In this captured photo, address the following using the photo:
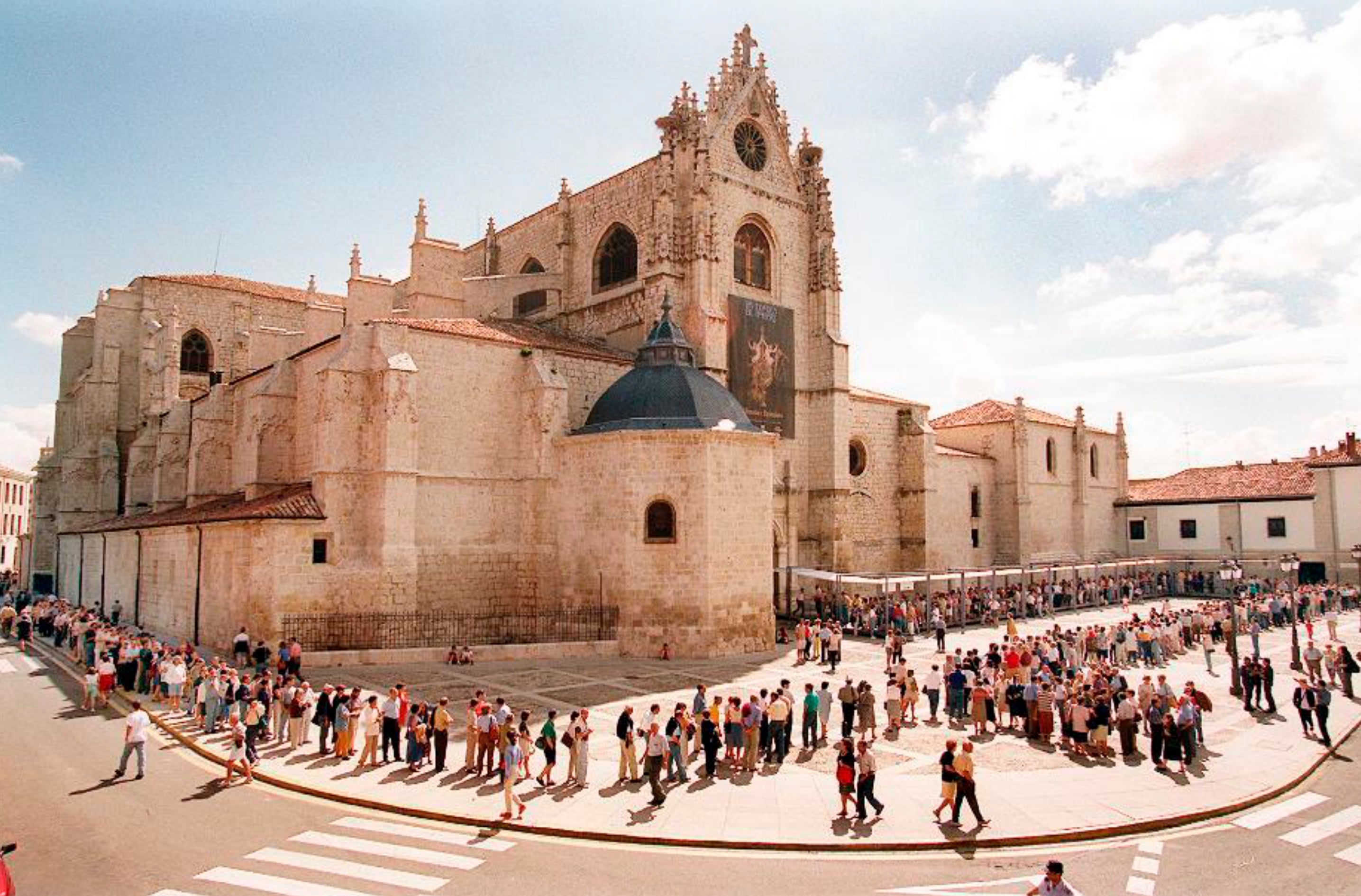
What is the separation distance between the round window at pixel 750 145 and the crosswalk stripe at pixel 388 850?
28176 millimetres

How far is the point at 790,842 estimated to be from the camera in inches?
402

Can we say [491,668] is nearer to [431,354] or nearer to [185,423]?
[431,354]

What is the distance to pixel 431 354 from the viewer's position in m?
24.4

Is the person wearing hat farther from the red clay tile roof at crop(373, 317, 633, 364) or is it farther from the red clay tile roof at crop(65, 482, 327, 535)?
the red clay tile roof at crop(373, 317, 633, 364)

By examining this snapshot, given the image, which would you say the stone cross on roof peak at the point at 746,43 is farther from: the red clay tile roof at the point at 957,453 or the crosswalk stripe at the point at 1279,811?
the crosswalk stripe at the point at 1279,811

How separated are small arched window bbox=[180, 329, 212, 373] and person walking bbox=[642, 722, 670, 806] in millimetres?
37268

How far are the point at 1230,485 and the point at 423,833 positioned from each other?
49.8m

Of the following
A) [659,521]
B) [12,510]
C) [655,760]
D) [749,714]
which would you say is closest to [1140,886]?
[749,714]

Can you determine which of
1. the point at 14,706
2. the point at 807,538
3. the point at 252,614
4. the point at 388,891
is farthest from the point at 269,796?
the point at 807,538

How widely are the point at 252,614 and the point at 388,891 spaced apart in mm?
15183

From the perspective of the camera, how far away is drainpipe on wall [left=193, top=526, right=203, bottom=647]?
78.7 feet

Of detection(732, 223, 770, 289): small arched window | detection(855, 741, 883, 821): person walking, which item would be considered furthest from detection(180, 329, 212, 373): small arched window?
detection(855, 741, 883, 821): person walking

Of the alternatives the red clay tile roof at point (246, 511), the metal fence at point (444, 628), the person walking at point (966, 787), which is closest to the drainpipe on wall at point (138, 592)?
Answer: the red clay tile roof at point (246, 511)

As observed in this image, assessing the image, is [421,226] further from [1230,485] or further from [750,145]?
[1230,485]
